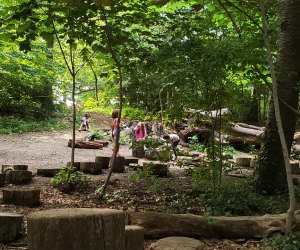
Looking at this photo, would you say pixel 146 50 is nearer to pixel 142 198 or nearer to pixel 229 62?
pixel 229 62

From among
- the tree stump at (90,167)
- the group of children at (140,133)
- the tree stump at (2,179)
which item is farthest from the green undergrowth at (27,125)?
the tree stump at (2,179)

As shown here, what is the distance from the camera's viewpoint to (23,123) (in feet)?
63.4

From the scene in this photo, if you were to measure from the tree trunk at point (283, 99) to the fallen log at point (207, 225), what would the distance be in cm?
209

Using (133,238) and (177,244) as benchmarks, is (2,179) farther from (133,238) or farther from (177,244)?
(133,238)

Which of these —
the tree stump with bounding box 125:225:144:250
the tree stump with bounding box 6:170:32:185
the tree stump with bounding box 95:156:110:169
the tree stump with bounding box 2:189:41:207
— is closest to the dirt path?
the tree stump with bounding box 95:156:110:169

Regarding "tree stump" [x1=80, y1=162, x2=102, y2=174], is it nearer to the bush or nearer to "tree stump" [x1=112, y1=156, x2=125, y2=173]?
"tree stump" [x1=112, y1=156, x2=125, y2=173]

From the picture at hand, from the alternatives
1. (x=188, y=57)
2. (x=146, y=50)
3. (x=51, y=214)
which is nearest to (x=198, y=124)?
(x=188, y=57)

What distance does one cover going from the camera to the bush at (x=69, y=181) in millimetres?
6586

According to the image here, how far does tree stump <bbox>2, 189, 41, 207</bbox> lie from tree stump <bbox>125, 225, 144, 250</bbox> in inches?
114

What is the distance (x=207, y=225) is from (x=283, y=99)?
3.11 meters

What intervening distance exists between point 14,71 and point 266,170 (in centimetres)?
1227

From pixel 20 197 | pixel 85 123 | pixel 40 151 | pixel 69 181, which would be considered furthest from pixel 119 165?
pixel 85 123

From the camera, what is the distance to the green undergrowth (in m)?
18.1

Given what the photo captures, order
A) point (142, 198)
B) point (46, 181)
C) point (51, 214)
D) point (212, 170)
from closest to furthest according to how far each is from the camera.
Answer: point (51, 214), point (212, 170), point (142, 198), point (46, 181)
